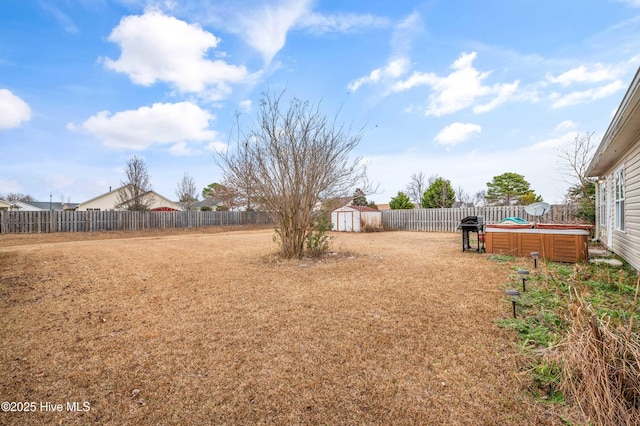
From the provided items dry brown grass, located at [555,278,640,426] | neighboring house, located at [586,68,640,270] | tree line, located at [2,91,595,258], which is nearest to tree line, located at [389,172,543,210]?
neighboring house, located at [586,68,640,270]

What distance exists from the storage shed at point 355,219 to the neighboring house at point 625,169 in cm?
1107

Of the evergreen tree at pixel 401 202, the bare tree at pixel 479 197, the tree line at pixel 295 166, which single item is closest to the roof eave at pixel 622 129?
the tree line at pixel 295 166

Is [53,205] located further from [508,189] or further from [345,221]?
[508,189]

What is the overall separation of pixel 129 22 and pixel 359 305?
27.6 ft

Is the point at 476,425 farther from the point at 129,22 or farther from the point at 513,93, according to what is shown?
the point at 513,93

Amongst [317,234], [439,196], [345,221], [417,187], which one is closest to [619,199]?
[317,234]

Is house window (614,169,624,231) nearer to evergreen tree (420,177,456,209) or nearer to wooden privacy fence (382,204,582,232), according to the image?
wooden privacy fence (382,204,582,232)

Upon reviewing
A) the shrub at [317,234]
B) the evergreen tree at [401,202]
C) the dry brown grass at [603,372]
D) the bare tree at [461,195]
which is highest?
the bare tree at [461,195]

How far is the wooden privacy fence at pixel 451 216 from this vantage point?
14656mm

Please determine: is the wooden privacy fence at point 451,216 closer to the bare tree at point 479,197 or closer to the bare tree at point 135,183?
the bare tree at point 135,183

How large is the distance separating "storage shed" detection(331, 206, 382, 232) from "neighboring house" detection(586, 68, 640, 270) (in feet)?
36.3

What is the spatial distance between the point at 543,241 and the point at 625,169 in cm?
220

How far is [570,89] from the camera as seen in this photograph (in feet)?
28.6

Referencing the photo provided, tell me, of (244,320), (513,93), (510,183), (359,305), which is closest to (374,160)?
(513,93)
